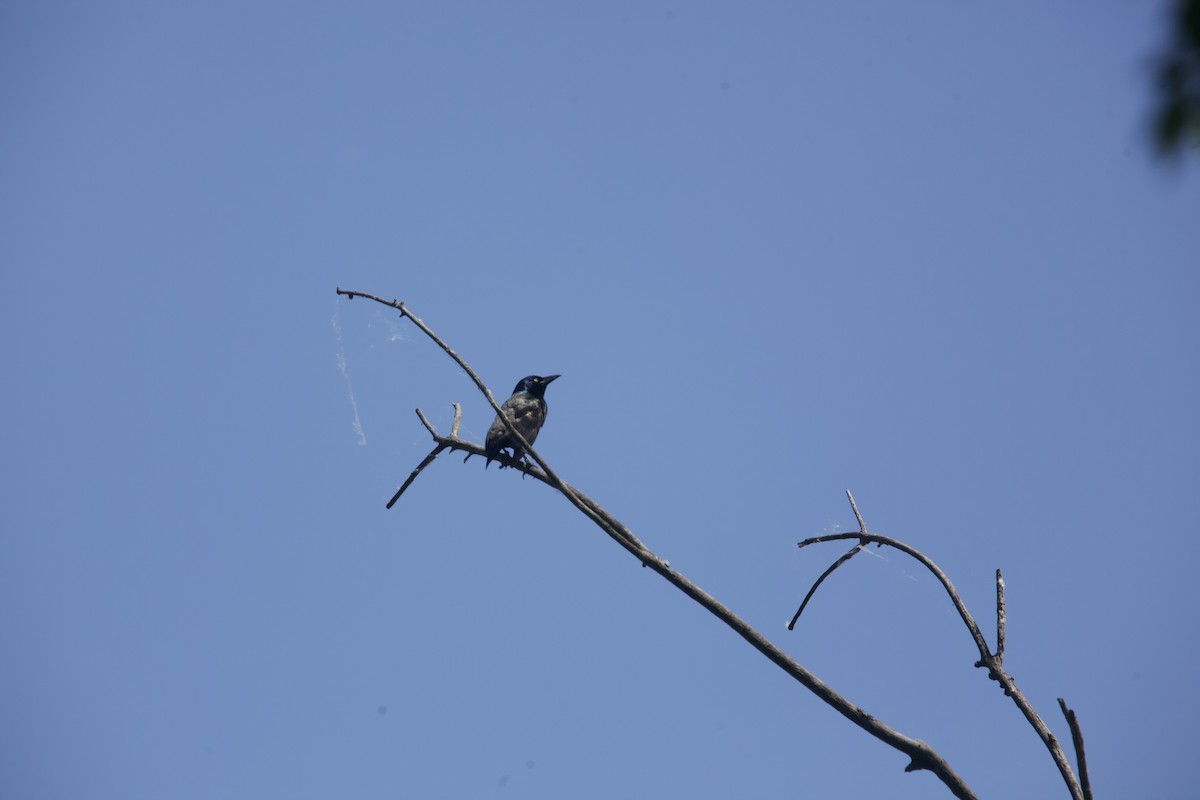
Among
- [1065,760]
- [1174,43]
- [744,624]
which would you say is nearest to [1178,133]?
[1174,43]

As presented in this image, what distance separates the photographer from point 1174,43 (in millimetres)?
2051

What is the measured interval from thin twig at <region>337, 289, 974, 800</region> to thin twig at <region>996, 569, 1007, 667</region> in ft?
2.24

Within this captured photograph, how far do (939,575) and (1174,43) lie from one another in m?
3.29

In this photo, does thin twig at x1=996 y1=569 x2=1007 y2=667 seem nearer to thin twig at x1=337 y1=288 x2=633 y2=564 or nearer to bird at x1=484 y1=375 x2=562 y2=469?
thin twig at x1=337 y1=288 x2=633 y2=564

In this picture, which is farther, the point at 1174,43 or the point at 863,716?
the point at 863,716

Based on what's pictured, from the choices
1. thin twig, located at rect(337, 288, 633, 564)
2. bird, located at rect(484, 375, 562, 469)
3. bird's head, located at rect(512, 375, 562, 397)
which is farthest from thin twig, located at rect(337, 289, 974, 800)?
bird's head, located at rect(512, 375, 562, 397)

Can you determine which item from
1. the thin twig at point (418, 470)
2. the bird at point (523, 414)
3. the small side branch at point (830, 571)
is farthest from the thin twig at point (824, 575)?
the bird at point (523, 414)

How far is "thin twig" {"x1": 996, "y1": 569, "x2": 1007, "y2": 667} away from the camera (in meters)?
4.55

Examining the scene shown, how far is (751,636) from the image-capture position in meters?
4.30

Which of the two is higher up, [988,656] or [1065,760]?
[988,656]

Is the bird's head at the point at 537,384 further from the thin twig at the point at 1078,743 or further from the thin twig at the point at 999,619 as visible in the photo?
the thin twig at the point at 1078,743

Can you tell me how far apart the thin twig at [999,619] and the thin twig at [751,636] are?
681mm

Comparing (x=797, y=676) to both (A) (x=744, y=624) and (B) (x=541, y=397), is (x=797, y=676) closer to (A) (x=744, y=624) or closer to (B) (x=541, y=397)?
(A) (x=744, y=624)

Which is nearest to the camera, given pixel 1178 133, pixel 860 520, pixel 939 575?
pixel 1178 133
